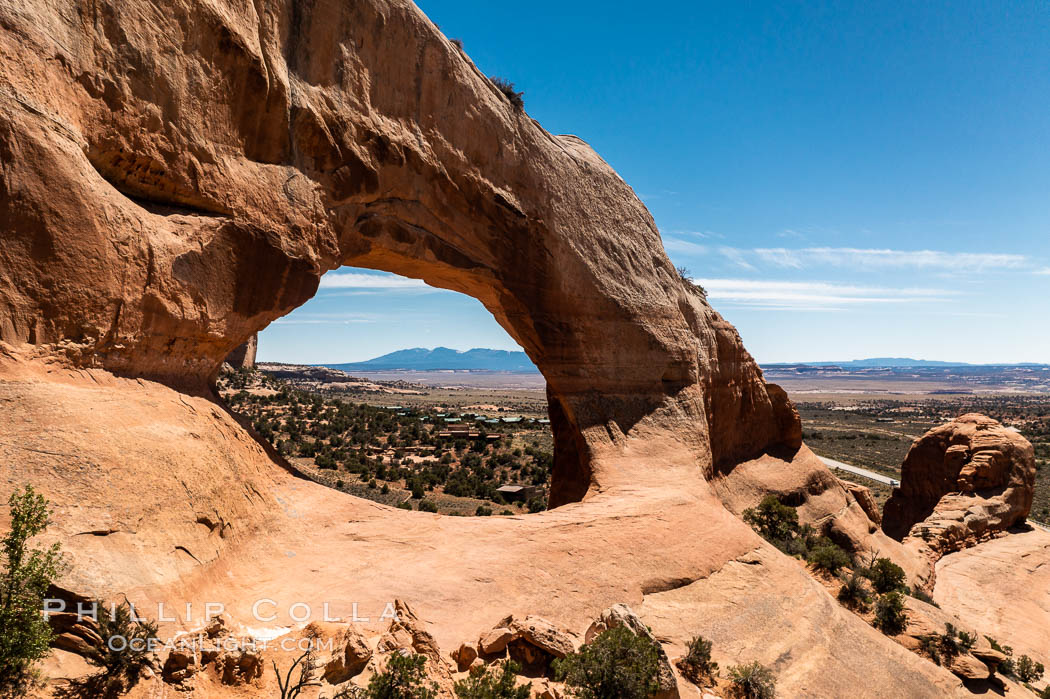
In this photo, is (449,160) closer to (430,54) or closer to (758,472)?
(430,54)

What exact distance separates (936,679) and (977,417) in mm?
17437

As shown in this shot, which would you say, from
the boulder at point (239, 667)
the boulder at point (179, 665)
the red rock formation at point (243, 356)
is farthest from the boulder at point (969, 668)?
the red rock formation at point (243, 356)

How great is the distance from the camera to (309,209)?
403 inches

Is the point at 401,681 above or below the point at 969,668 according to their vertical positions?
above

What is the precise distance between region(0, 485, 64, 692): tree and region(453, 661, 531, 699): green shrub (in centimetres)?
325

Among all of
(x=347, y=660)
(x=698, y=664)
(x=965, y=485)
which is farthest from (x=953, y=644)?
(x=965, y=485)

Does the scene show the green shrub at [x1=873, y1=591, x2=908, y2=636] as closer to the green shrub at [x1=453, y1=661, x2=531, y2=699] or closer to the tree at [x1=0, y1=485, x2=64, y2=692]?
the green shrub at [x1=453, y1=661, x2=531, y2=699]

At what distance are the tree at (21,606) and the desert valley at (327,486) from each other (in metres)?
0.02

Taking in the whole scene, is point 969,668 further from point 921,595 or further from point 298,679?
point 298,679

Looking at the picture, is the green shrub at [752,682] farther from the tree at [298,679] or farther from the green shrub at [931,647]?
the tree at [298,679]

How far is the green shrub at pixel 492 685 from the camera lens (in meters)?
5.41

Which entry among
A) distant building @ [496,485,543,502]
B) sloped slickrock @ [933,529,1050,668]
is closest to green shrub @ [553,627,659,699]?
sloped slickrock @ [933,529,1050,668]

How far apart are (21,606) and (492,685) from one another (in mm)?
3765

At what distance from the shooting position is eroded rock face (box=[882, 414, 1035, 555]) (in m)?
20.5
